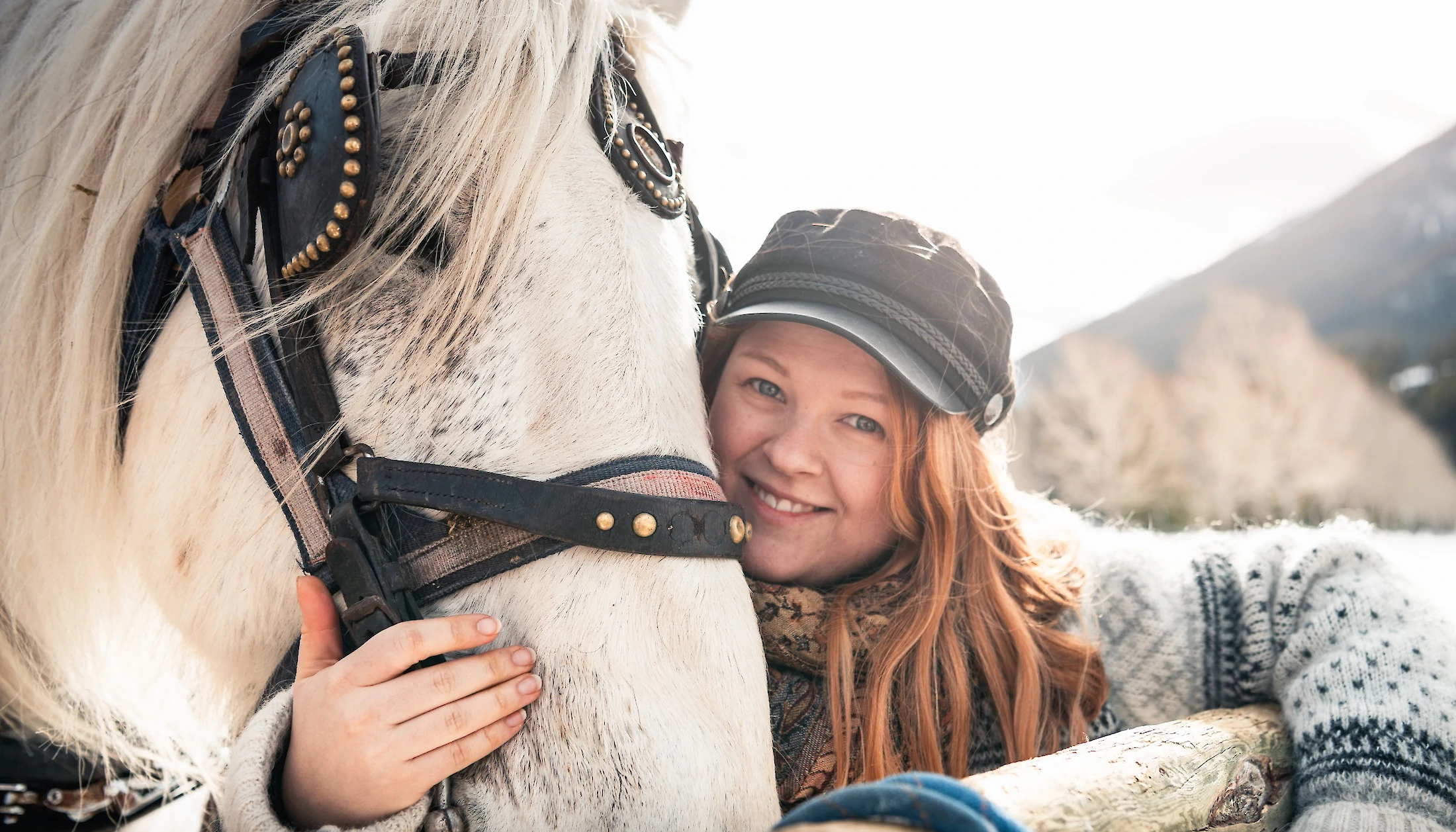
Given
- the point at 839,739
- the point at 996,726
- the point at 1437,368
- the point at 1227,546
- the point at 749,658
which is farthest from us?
the point at 1437,368

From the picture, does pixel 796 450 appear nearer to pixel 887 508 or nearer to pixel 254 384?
pixel 887 508

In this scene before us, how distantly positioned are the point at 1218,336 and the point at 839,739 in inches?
680

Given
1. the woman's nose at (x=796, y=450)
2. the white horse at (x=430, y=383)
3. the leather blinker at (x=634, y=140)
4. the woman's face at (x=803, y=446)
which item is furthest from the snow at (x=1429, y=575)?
the leather blinker at (x=634, y=140)

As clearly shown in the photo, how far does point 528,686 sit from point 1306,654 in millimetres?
1190

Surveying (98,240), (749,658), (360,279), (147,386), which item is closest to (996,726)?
(749,658)

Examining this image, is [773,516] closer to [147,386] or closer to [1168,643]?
[1168,643]

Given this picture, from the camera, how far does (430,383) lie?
781 mm

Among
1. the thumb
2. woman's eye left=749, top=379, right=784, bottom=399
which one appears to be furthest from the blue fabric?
woman's eye left=749, top=379, right=784, bottom=399

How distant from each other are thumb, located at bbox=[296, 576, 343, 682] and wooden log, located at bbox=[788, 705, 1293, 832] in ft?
1.71

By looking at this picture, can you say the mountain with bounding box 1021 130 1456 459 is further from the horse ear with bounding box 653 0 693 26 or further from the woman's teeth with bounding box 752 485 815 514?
the horse ear with bounding box 653 0 693 26

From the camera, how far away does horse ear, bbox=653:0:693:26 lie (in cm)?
129

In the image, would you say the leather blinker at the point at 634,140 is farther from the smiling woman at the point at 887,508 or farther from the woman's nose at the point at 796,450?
the woman's nose at the point at 796,450

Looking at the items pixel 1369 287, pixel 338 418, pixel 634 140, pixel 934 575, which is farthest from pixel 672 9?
pixel 1369 287

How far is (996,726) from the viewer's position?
4.33 ft
